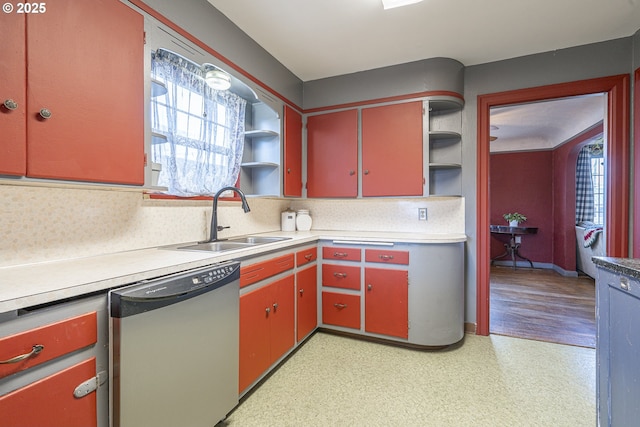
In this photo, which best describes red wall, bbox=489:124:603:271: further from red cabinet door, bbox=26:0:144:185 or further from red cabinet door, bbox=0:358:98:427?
red cabinet door, bbox=0:358:98:427

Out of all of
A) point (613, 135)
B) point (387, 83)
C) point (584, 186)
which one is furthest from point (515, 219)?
point (387, 83)

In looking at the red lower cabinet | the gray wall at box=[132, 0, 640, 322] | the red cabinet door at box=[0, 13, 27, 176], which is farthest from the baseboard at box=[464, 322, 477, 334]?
the red cabinet door at box=[0, 13, 27, 176]

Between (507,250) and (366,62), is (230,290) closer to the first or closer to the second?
(366,62)

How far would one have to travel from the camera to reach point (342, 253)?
105 inches

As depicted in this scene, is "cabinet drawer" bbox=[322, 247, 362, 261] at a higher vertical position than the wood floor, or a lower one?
higher

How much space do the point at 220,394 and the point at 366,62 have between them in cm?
286

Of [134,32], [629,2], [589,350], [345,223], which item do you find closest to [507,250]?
Answer: [589,350]

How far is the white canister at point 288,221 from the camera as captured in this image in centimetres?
320

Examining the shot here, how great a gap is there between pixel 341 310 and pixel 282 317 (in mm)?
704

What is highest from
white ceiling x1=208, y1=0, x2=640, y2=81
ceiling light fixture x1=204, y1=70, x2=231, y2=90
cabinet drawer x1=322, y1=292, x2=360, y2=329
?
white ceiling x1=208, y1=0, x2=640, y2=81

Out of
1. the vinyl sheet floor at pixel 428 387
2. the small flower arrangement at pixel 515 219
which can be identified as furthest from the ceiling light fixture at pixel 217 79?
the small flower arrangement at pixel 515 219

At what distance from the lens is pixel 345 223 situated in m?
3.33

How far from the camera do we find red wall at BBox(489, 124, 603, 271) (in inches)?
Answer: 210

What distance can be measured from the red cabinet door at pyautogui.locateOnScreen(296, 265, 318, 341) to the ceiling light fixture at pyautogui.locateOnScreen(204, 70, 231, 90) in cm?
155
